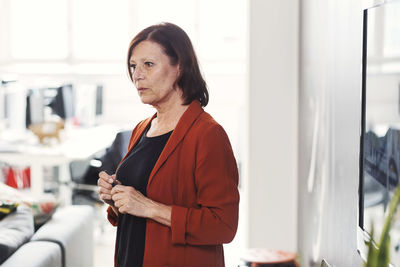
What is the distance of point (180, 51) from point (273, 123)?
2.12 meters

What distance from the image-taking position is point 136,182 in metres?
1.77

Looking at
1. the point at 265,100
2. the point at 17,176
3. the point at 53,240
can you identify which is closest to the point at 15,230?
the point at 53,240

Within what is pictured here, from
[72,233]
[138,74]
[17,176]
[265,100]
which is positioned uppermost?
[138,74]

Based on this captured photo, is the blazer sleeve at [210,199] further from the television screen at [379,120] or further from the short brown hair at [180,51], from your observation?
the television screen at [379,120]

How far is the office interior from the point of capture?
1603 millimetres

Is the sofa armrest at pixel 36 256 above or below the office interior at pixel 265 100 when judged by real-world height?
below

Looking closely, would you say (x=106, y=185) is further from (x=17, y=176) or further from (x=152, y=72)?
(x=17, y=176)

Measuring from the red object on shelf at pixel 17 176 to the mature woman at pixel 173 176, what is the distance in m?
5.26

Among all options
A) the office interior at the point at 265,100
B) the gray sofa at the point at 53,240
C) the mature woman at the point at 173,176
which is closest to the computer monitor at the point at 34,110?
the office interior at the point at 265,100

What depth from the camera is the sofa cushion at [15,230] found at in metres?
2.31

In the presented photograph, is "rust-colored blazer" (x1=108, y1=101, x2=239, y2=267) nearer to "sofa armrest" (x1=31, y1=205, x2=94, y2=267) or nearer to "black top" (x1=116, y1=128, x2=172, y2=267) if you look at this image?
"black top" (x1=116, y1=128, x2=172, y2=267)

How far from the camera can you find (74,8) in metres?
8.48

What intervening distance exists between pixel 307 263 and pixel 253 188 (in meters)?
0.72

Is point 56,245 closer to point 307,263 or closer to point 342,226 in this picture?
point 342,226
